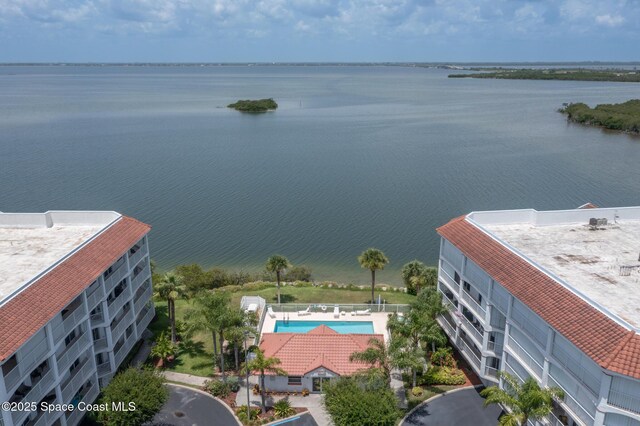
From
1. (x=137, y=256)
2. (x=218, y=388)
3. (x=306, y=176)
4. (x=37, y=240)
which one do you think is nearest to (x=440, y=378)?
(x=218, y=388)

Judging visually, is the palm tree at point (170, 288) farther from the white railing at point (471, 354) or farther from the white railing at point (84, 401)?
the white railing at point (471, 354)

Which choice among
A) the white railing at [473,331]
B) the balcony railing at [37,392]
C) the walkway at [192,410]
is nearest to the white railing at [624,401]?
the white railing at [473,331]

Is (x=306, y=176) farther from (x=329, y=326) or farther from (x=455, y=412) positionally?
(x=455, y=412)

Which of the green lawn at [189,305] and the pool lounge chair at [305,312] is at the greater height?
the pool lounge chair at [305,312]

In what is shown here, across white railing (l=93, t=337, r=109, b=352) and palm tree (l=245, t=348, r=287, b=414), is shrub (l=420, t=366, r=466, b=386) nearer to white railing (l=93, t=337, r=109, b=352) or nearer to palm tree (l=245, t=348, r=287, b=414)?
palm tree (l=245, t=348, r=287, b=414)

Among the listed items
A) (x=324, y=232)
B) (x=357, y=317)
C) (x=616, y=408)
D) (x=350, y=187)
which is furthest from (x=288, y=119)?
(x=616, y=408)

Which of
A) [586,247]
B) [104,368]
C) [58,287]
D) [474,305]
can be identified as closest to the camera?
[58,287]
